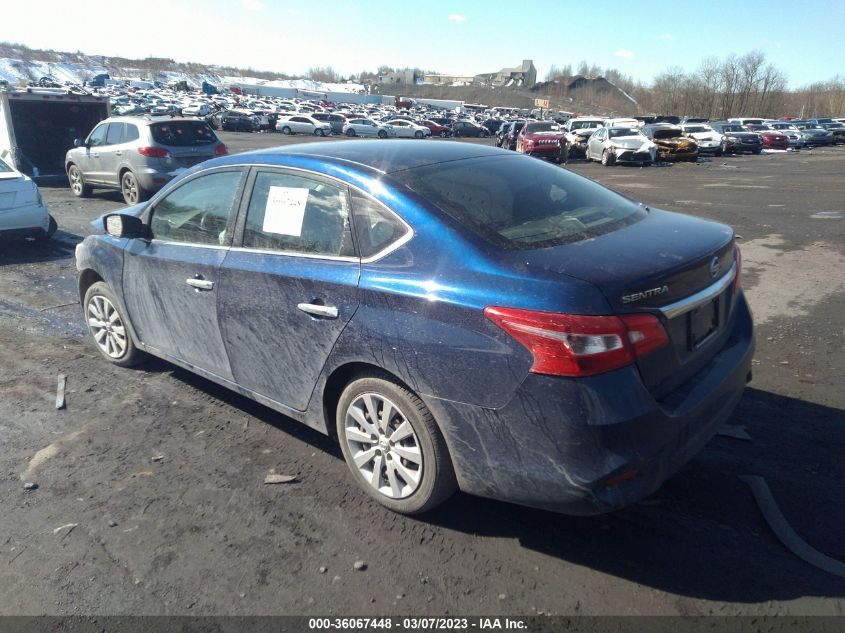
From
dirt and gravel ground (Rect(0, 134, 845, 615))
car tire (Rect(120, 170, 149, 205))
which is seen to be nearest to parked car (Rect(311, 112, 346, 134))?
car tire (Rect(120, 170, 149, 205))

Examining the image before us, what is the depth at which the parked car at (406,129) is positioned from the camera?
157 feet

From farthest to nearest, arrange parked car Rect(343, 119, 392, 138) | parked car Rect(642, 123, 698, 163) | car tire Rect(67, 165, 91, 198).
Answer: parked car Rect(343, 119, 392, 138) → parked car Rect(642, 123, 698, 163) → car tire Rect(67, 165, 91, 198)

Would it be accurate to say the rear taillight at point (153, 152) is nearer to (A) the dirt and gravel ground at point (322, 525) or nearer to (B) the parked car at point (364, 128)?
(A) the dirt and gravel ground at point (322, 525)

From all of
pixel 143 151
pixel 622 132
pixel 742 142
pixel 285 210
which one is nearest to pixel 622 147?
pixel 622 132

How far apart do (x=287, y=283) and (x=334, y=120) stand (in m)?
51.8

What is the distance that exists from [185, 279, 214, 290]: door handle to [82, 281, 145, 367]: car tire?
1.13 m

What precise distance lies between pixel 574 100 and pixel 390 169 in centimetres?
13102

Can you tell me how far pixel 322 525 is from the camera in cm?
315

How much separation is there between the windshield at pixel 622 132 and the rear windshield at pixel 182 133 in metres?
19.0

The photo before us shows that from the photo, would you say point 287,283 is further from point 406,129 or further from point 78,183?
point 406,129

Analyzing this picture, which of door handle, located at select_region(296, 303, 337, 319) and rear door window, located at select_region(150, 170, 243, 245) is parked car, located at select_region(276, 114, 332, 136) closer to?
rear door window, located at select_region(150, 170, 243, 245)

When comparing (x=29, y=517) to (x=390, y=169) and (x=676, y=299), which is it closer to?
(x=390, y=169)

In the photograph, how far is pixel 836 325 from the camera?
18.8ft

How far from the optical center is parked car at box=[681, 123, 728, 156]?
31906 millimetres
